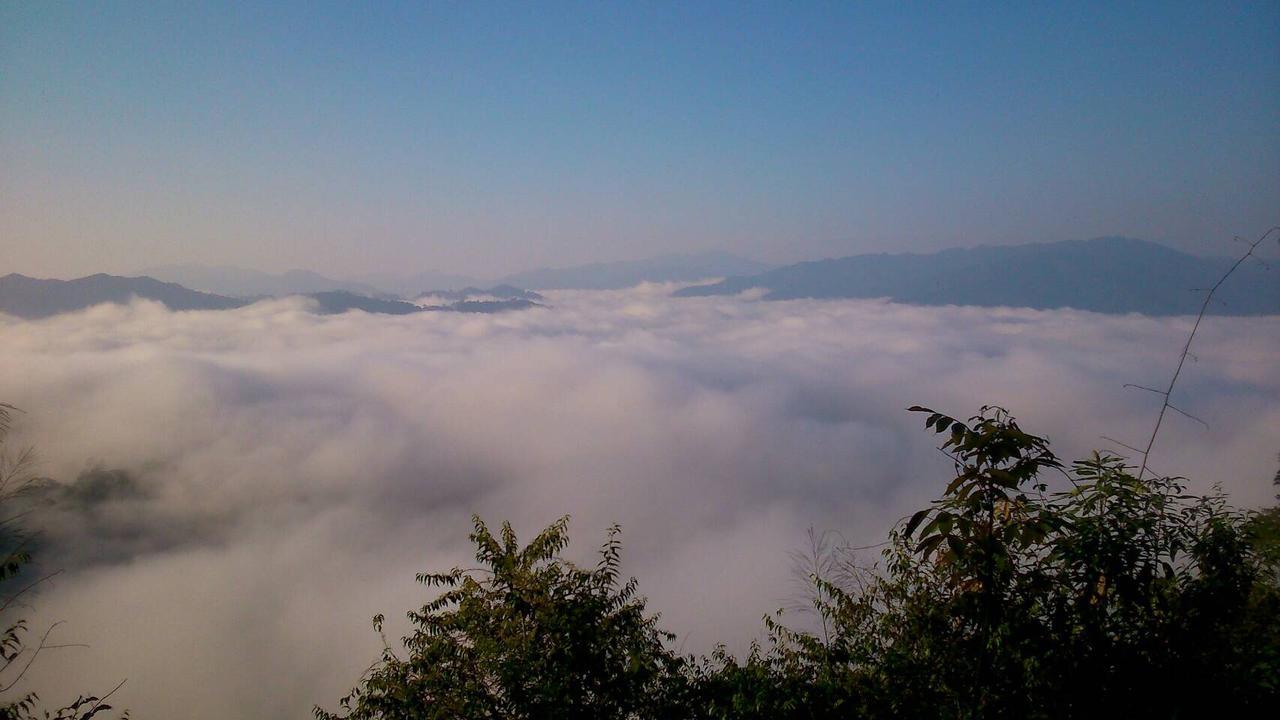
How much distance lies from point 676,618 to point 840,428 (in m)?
Result: 80.7

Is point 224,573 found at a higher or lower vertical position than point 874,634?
lower

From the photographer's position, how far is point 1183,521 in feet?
18.4

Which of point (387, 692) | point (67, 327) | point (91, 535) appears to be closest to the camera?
point (387, 692)

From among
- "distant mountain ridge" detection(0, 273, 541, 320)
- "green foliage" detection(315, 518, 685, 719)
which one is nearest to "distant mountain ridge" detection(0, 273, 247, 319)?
"distant mountain ridge" detection(0, 273, 541, 320)

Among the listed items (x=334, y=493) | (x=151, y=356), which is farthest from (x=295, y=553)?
(x=151, y=356)

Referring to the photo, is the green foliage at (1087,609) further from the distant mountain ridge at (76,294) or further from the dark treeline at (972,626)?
the distant mountain ridge at (76,294)

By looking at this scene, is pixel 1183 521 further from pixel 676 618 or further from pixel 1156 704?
pixel 676 618

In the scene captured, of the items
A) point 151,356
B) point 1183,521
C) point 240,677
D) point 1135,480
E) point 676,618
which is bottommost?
point 240,677

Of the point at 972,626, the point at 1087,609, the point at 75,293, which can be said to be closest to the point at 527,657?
the point at 972,626

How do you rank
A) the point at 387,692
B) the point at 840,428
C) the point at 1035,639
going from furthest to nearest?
the point at 840,428 < the point at 387,692 < the point at 1035,639

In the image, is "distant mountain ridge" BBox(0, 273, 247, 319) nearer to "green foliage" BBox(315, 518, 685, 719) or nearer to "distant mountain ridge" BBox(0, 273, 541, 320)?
"distant mountain ridge" BBox(0, 273, 541, 320)

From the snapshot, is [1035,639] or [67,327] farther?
[67,327]

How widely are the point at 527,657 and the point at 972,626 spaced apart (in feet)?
17.2

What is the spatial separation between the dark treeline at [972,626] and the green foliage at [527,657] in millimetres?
30
